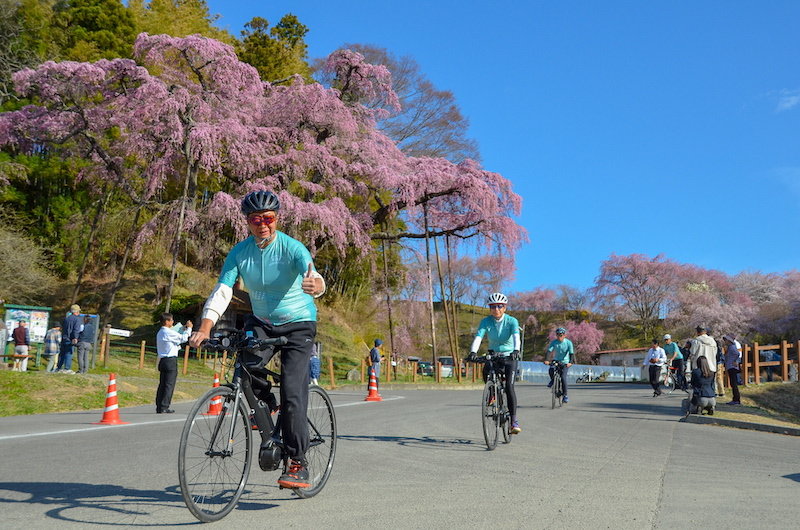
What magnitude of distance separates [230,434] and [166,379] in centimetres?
950

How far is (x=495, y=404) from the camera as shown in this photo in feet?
29.6

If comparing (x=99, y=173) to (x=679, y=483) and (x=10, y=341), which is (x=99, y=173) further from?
(x=679, y=483)

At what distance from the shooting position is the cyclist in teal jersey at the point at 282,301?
479 cm

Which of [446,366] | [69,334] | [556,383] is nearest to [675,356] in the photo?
[556,383]

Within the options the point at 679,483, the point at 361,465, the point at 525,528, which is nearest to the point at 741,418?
the point at 679,483

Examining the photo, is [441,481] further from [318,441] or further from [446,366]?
[446,366]

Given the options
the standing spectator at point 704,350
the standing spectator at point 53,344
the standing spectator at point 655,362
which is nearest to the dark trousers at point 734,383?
the standing spectator at point 655,362

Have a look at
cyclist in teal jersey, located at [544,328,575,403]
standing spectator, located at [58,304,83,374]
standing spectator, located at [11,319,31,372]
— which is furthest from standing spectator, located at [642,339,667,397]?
standing spectator, located at [11,319,31,372]

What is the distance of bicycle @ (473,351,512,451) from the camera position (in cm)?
866

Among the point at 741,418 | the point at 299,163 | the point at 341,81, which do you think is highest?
the point at 341,81

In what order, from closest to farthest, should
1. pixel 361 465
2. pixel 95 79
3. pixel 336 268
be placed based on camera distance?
pixel 361 465, pixel 95 79, pixel 336 268

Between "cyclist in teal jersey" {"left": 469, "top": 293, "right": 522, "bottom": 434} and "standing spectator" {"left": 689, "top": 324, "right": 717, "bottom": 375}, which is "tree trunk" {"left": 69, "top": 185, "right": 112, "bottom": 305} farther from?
"cyclist in teal jersey" {"left": 469, "top": 293, "right": 522, "bottom": 434}

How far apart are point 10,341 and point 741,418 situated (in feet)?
62.3

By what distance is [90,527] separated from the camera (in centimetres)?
416
